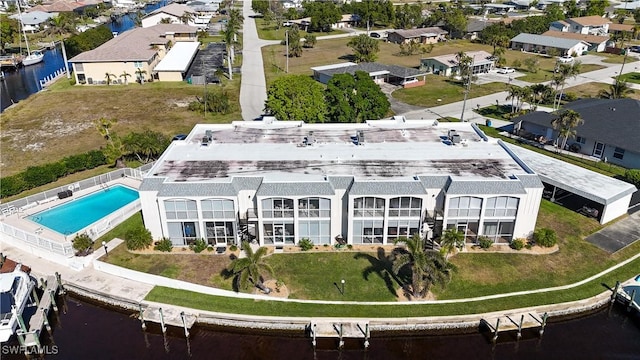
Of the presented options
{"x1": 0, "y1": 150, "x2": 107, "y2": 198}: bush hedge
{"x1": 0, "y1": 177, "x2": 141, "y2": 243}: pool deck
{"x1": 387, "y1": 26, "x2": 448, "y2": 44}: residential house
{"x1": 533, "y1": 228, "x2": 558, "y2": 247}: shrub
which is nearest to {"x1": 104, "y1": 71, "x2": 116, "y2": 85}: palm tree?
{"x1": 0, "y1": 150, "x2": 107, "y2": 198}: bush hedge

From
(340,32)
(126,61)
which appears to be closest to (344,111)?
(126,61)

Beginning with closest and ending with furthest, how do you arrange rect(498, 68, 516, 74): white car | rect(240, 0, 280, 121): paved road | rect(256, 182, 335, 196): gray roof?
rect(256, 182, 335, 196): gray roof, rect(240, 0, 280, 121): paved road, rect(498, 68, 516, 74): white car

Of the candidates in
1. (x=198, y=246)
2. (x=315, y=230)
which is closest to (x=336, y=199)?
(x=315, y=230)

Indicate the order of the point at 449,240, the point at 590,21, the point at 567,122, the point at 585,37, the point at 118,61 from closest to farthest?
Answer: the point at 449,240 → the point at 567,122 → the point at 118,61 → the point at 585,37 → the point at 590,21

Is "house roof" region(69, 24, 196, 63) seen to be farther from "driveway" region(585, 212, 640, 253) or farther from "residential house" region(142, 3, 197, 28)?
"driveway" region(585, 212, 640, 253)

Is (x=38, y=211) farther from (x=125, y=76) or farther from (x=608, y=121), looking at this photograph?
(x=608, y=121)

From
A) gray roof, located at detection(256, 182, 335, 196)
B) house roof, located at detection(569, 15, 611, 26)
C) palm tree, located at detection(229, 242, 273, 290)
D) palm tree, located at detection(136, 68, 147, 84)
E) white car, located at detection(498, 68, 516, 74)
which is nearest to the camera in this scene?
palm tree, located at detection(229, 242, 273, 290)

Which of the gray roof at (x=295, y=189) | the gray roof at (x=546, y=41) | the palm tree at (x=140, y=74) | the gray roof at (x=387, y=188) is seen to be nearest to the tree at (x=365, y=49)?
the gray roof at (x=546, y=41)
